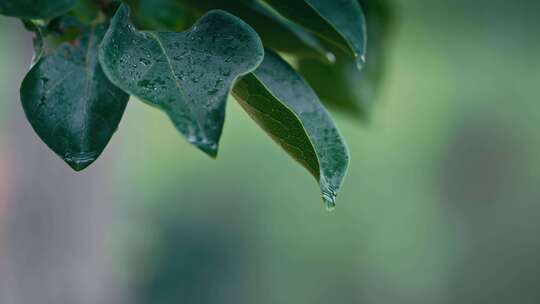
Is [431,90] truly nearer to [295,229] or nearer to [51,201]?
[295,229]

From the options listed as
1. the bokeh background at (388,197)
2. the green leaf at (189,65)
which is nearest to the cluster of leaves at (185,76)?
the green leaf at (189,65)

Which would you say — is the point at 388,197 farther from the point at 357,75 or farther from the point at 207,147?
the point at 207,147

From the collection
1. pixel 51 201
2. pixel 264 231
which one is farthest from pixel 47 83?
pixel 264 231

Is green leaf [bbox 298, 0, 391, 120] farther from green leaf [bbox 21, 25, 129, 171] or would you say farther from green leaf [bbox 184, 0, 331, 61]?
green leaf [bbox 21, 25, 129, 171]

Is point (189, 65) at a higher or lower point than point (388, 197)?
higher

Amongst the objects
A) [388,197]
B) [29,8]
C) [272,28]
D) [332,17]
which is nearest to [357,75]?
[272,28]

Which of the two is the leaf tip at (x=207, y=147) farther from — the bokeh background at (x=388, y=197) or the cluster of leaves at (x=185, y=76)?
the bokeh background at (x=388, y=197)

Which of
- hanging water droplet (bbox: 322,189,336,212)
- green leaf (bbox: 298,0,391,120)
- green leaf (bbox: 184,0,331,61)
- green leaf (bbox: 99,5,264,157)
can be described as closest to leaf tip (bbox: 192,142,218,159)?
green leaf (bbox: 99,5,264,157)
